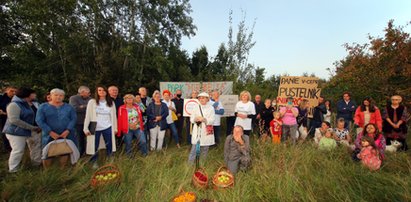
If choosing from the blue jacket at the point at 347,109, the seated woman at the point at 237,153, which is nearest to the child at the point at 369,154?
the seated woman at the point at 237,153

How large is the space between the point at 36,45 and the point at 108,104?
14844 millimetres

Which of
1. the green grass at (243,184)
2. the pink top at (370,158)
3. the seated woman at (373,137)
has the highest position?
the seated woman at (373,137)

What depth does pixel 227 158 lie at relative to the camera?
4422 millimetres

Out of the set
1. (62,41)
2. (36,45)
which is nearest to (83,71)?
(62,41)

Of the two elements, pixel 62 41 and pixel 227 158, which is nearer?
pixel 227 158

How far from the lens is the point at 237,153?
4359mm

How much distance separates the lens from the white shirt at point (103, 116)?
4.57 metres

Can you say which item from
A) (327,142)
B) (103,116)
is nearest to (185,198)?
(103,116)

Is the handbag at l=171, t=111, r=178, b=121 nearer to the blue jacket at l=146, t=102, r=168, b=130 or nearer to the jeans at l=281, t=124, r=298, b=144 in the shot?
the blue jacket at l=146, t=102, r=168, b=130

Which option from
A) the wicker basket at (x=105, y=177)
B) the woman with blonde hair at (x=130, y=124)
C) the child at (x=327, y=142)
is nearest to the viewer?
the wicker basket at (x=105, y=177)

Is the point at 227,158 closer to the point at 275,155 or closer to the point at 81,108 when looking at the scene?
the point at 275,155

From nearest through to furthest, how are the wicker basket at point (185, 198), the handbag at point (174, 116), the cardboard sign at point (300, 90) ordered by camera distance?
the wicker basket at point (185, 198), the handbag at point (174, 116), the cardboard sign at point (300, 90)

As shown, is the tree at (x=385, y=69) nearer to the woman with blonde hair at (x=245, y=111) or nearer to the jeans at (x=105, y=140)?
the woman with blonde hair at (x=245, y=111)

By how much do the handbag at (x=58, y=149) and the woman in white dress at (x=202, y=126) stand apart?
2281 millimetres
